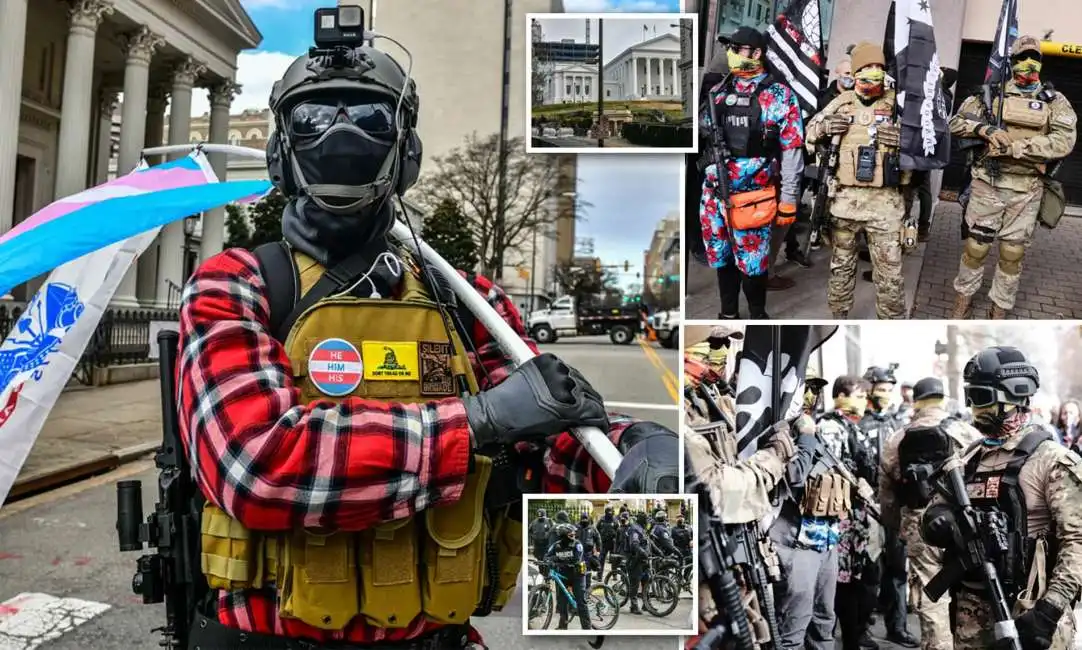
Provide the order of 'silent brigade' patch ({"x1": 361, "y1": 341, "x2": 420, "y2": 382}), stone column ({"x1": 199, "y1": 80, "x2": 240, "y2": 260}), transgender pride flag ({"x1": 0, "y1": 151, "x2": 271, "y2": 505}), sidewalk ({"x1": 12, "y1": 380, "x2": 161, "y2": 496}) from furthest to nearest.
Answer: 1. stone column ({"x1": 199, "y1": 80, "x2": 240, "y2": 260})
2. sidewalk ({"x1": 12, "y1": 380, "x2": 161, "y2": 496})
3. transgender pride flag ({"x1": 0, "y1": 151, "x2": 271, "y2": 505})
4. 'silent brigade' patch ({"x1": 361, "y1": 341, "x2": 420, "y2": 382})

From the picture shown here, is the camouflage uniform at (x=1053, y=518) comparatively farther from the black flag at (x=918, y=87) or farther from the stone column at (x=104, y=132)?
the stone column at (x=104, y=132)

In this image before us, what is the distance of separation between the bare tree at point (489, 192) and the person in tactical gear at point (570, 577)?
4.34ft

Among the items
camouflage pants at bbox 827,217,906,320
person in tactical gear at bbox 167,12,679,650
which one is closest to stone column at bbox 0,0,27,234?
person in tactical gear at bbox 167,12,679,650

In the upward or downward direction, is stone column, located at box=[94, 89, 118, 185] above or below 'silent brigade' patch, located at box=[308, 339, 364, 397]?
above

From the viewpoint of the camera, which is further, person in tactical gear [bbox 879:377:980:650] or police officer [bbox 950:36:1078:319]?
person in tactical gear [bbox 879:377:980:650]

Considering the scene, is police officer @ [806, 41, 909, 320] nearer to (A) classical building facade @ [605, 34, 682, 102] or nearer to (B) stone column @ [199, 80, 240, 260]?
(A) classical building facade @ [605, 34, 682, 102]

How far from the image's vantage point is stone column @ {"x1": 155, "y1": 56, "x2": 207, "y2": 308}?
36.2 feet

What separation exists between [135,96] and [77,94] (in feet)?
2.68

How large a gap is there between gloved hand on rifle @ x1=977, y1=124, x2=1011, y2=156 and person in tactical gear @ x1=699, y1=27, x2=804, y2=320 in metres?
0.63

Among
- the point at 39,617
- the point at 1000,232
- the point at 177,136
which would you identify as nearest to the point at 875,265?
the point at 1000,232

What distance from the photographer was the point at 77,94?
12.0 metres

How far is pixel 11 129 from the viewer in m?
9.40

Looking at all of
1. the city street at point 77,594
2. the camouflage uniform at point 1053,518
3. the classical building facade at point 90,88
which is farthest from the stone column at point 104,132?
the camouflage uniform at point 1053,518

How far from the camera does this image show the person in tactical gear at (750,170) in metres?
2.70
